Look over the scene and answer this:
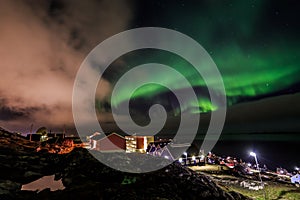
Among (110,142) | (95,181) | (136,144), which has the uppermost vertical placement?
(110,142)

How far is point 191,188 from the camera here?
12.6 m

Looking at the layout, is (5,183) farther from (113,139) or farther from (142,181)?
(113,139)

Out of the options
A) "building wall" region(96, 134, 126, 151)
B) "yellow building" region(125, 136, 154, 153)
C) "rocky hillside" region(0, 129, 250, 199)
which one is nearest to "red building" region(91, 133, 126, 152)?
"building wall" region(96, 134, 126, 151)

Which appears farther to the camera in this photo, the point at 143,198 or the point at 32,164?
the point at 32,164

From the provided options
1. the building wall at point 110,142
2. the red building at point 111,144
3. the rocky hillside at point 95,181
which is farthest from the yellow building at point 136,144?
the rocky hillside at point 95,181

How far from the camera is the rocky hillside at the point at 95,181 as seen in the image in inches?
398

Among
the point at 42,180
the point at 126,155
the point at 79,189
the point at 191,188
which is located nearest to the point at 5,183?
the point at 42,180

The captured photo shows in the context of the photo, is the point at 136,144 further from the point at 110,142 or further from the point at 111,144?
the point at 110,142

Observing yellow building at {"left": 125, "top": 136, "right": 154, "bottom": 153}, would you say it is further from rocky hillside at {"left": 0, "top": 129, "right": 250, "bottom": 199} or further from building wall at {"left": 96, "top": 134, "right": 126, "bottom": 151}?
rocky hillside at {"left": 0, "top": 129, "right": 250, "bottom": 199}

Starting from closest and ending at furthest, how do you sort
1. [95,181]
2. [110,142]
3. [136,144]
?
[95,181] → [110,142] → [136,144]

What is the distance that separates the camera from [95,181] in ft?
40.1

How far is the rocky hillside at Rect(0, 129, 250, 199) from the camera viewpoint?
1012 cm

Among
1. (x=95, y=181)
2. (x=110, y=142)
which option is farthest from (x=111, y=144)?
(x=95, y=181)

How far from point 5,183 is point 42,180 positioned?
6.26 feet
